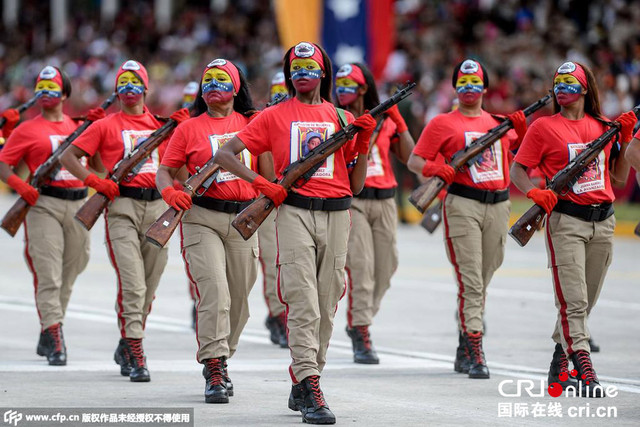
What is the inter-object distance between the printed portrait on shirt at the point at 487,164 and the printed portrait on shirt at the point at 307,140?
7.38 ft

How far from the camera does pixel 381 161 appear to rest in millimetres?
11711

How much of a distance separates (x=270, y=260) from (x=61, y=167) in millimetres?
2053

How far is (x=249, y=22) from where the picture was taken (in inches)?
1352

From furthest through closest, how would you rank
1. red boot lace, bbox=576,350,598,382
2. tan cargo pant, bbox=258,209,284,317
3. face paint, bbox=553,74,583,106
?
1. tan cargo pant, bbox=258,209,284,317
2. face paint, bbox=553,74,583,106
3. red boot lace, bbox=576,350,598,382

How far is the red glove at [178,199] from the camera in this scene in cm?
910

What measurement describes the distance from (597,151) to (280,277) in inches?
94.8

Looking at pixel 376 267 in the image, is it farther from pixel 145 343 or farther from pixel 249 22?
pixel 249 22

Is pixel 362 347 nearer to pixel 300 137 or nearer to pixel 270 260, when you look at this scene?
pixel 270 260

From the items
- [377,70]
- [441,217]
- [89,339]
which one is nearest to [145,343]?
[89,339]

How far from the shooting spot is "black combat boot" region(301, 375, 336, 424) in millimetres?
8211

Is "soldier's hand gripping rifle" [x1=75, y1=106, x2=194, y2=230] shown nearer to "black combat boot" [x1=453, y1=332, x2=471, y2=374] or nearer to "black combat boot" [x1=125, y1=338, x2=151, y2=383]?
"black combat boot" [x1=125, y1=338, x2=151, y2=383]

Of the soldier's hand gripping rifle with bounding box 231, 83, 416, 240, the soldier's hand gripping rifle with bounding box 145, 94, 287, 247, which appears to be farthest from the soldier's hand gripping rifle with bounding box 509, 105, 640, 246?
the soldier's hand gripping rifle with bounding box 145, 94, 287, 247

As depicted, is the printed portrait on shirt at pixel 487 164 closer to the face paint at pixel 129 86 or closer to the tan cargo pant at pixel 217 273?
the tan cargo pant at pixel 217 273

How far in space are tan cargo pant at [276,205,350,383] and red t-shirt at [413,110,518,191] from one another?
2132 mm
